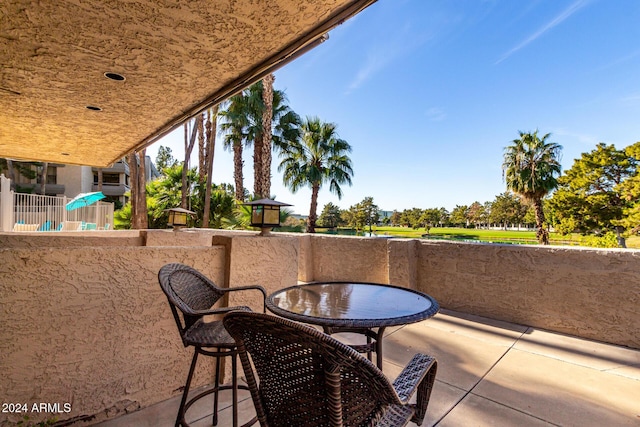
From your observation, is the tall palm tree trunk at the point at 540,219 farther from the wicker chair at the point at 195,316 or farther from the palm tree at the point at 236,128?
the wicker chair at the point at 195,316

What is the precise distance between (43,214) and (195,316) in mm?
12922

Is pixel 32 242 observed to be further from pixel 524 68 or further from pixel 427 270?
pixel 524 68

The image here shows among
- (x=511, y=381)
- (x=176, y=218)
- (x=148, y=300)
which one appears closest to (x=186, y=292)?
(x=148, y=300)

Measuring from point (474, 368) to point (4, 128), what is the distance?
6.22 m

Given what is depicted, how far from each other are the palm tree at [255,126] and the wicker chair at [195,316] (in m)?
8.96

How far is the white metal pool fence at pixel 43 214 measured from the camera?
755 centimetres

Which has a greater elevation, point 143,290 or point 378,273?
point 143,290

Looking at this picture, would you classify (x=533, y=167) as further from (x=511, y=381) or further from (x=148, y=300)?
(x=148, y=300)

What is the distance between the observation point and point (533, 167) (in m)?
19.0

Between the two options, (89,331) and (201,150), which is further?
(201,150)

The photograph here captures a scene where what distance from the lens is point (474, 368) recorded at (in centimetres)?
246

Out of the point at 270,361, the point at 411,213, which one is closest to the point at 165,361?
the point at 270,361

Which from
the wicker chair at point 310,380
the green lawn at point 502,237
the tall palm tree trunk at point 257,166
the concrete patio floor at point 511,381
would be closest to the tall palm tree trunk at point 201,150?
the tall palm tree trunk at point 257,166

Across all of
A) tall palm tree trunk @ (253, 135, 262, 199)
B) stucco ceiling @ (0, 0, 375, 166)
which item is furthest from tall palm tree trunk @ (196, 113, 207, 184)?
stucco ceiling @ (0, 0, 375, 166)
